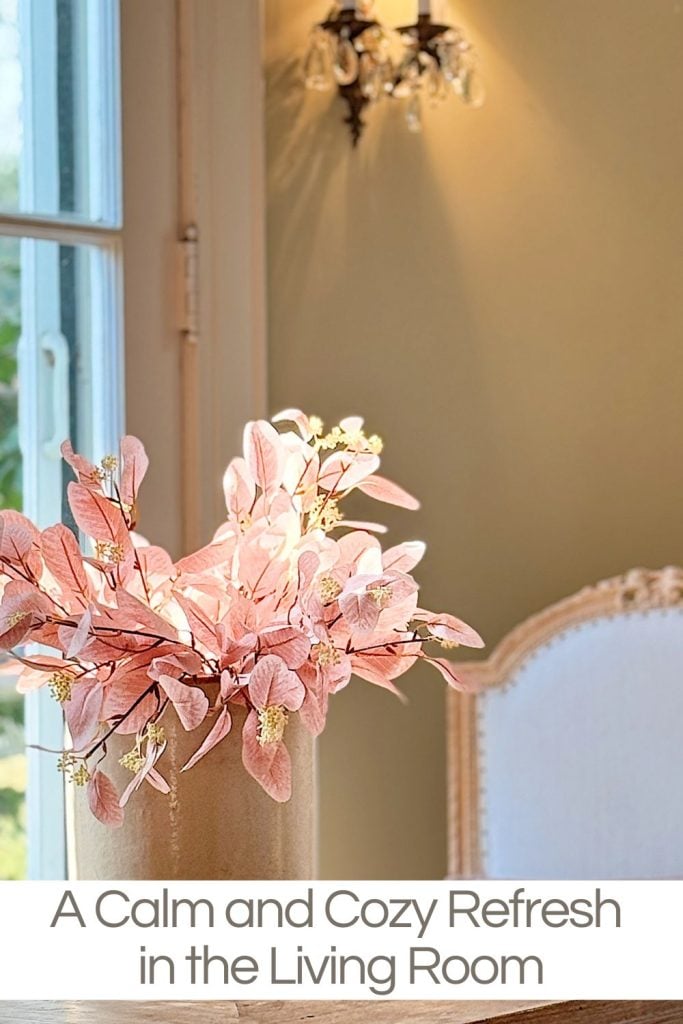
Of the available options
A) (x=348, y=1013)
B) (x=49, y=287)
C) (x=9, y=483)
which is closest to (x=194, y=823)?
(x=348, y=1013)

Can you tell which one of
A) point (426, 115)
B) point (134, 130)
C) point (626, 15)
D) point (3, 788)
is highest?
point (626, 15)

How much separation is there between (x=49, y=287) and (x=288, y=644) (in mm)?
864

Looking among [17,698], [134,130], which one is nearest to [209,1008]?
[17,698]

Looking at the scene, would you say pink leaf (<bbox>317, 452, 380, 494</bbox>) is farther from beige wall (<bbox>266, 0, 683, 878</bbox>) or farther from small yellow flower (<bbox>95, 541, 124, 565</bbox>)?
beige wall (<bbox>266, 0, 683, 878</bbox>)

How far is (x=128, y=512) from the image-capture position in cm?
100

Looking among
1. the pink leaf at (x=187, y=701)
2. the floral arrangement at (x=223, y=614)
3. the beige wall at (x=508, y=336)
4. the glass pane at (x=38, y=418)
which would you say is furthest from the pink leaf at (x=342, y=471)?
the beige wall at (x=508, y=336)

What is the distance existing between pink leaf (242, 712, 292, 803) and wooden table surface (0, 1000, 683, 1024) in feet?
0.43

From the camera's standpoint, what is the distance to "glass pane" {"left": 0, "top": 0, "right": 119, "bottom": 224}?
1626 mm

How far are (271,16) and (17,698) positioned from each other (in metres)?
0.94

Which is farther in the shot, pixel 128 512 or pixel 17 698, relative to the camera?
pixel 17 698

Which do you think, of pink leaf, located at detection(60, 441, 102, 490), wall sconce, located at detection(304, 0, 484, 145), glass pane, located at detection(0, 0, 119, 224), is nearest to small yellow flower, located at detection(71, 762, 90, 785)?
pink leaf, located at detection(60, 441, 102, 490)

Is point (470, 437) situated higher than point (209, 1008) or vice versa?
point (470, 437)

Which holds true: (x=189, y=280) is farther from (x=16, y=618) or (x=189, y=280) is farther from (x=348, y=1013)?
(x=348, y=1013)

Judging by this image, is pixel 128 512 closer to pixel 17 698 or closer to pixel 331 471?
pixel 331 471
